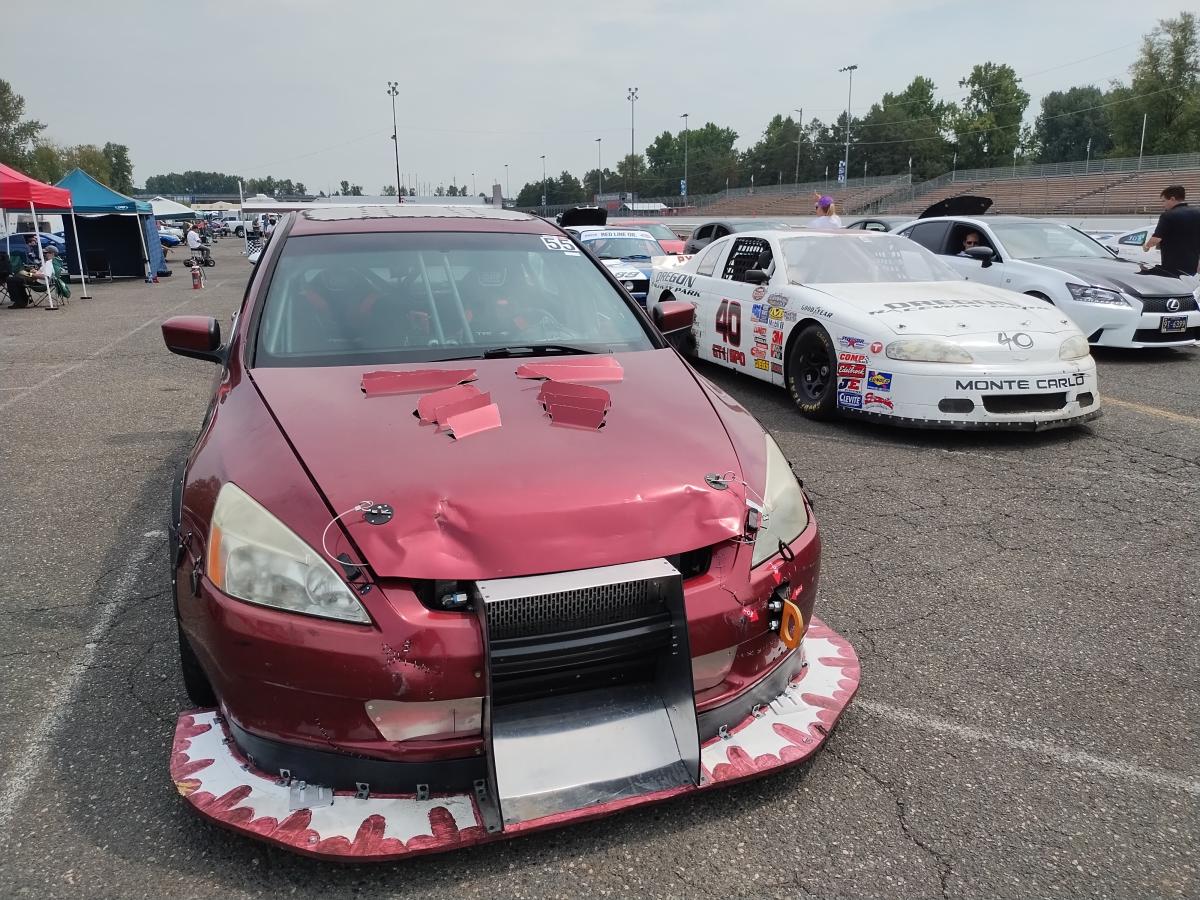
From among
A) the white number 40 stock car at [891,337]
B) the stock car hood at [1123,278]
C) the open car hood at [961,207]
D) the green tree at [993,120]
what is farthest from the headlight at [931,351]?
the green tree at [993,120]

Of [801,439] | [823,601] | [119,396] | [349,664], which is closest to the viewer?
[349,664]

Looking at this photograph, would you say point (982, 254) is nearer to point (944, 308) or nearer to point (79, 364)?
point (944, 308)

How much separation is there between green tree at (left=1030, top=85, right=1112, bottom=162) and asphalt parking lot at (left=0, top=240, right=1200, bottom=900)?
115m

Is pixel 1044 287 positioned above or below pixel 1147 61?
below

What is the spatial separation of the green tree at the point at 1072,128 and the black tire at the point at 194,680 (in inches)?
4663

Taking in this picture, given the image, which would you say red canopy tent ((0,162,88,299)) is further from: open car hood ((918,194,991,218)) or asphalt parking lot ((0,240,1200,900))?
open car hood ((918,194,991,218))

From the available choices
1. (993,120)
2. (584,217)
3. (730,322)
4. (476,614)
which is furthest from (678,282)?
(993,120)

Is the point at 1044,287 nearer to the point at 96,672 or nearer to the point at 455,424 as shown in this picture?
the point at 455,424

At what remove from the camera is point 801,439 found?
5891 millimetres

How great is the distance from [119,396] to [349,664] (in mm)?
7164

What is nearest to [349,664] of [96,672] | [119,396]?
[96,672]

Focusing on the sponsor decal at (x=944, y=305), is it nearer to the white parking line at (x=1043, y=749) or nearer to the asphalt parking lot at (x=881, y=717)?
the asphalt parking lot at (x=881, y=717)

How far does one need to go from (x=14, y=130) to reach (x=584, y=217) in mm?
73075

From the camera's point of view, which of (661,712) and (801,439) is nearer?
(661,712)
